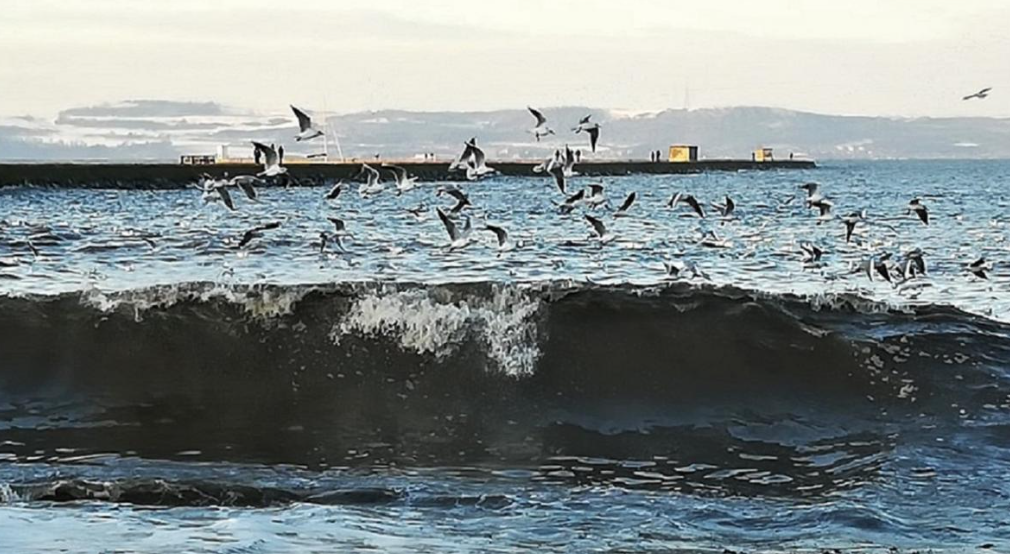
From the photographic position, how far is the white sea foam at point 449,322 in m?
15.0

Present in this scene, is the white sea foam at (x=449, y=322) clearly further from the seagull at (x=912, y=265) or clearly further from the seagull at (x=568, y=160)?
the seagull at (x=912, y=265)

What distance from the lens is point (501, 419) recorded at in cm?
1288

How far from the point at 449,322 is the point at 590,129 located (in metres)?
4.88

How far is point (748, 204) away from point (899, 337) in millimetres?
47838

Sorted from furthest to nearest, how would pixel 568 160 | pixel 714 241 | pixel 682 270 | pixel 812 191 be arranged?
pixel 714 241 → pixel 682 270 → pixel 812 191 → pixel 568 160

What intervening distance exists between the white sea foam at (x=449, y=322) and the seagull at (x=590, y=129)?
3433 mm

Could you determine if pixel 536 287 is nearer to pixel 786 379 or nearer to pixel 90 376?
pixel 786 379

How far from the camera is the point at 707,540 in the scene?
8.28 m

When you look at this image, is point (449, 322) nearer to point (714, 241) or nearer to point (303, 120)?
point (303, 120)

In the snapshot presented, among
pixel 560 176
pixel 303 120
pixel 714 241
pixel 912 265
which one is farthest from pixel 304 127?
pixel 714 241

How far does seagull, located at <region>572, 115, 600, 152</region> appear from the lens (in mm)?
18828

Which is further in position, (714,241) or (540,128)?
(714,241)

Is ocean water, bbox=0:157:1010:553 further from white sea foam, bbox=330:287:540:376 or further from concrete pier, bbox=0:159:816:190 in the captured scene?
concrete pier, bbox=0:159:816:190

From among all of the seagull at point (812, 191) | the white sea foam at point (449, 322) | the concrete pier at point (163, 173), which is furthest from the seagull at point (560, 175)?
the concrete pier at point (163, 173)
